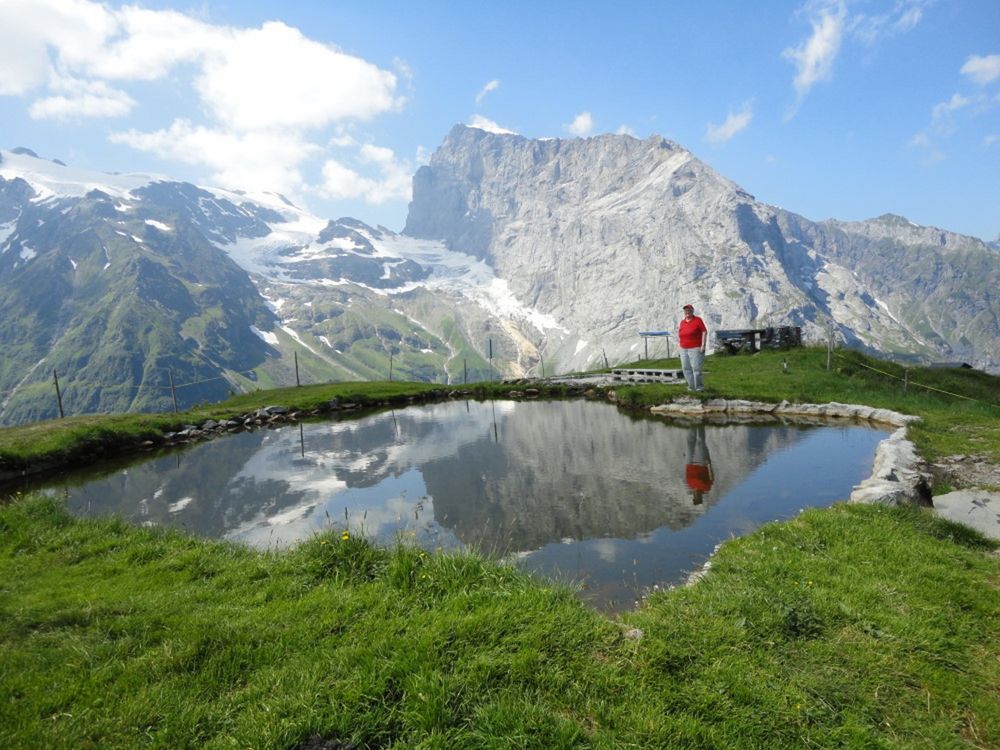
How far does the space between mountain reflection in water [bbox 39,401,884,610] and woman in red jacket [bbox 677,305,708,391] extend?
17.6 feet

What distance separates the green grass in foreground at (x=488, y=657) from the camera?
5.18 meters

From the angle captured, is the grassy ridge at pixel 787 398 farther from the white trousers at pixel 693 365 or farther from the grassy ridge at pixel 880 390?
the white trousers at pixel 693 365

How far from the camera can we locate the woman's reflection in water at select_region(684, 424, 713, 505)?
16.7 metres

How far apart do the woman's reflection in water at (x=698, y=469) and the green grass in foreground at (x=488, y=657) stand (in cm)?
707

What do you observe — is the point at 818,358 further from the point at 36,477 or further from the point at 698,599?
the point at 36,477

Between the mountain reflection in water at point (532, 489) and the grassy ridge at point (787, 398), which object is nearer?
the mountain reflection in water at point (532, 489)

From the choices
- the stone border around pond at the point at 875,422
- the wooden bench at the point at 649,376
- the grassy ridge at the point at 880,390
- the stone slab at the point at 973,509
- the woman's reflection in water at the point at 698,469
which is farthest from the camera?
the wooden bench at the point at 649,376

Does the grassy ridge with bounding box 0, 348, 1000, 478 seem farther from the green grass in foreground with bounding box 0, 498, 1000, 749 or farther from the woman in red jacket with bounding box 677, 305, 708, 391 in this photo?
the green grass in foreground with bounding box 0, 498, 1000, 749

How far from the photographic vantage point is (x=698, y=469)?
19.3 m

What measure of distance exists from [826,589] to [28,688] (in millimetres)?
10709

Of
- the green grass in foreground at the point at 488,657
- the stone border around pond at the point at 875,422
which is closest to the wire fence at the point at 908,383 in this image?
the stone border around pond at the point at 875,422

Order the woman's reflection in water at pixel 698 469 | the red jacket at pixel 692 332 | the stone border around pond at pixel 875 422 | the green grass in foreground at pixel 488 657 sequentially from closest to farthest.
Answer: the green grass in foreground at pixel 488 657, the stone border around pond at pixel 875 422, the woman's reflection in water at pixel 698 469, the red jacket at pixel 692 332

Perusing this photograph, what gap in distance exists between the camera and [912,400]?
3023 centimetres

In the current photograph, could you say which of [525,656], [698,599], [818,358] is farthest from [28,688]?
[818,358]
